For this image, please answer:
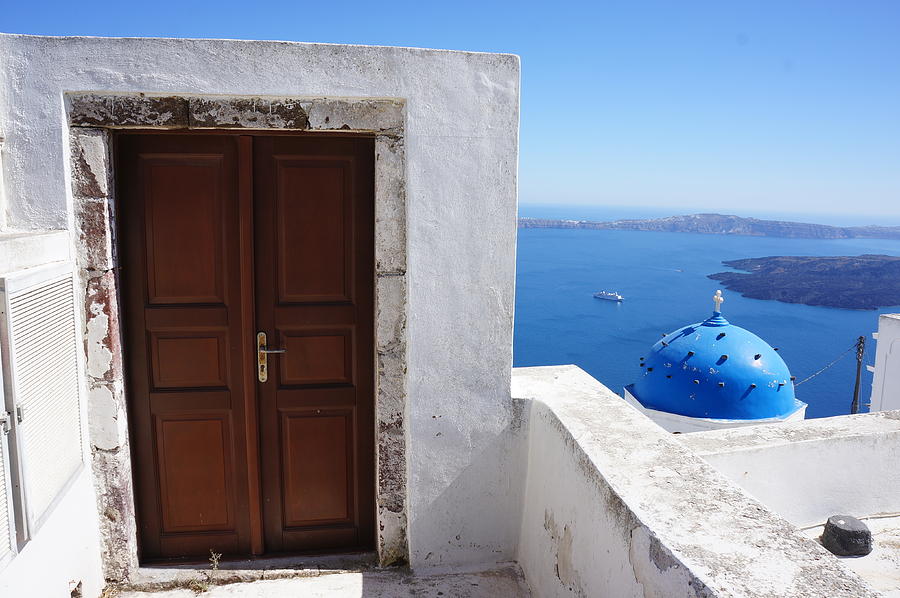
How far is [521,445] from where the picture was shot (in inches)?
120

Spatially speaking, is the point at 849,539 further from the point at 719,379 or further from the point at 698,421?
the point at 719,379

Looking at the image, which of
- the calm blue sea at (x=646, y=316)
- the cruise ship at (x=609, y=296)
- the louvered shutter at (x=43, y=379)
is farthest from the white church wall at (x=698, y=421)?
the cruise ship at (x=609, y=296)

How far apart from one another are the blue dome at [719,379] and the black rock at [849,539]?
18.3 ft

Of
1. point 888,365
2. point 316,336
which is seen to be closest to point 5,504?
point 316,336

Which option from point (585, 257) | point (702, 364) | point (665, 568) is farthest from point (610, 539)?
point (585, 257)

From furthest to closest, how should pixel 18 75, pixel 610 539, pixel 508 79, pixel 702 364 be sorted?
1. pixel 702 364
2. pixel 508 79
3. pixel 18 75
4. pixel 610 539

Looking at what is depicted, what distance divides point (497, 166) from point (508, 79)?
0.34 m

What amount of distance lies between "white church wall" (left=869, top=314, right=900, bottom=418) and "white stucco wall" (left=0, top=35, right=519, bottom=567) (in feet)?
32.5

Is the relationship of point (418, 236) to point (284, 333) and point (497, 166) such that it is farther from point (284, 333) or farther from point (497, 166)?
point (284, 333)

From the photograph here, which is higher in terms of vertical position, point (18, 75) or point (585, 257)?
point (18, 75)

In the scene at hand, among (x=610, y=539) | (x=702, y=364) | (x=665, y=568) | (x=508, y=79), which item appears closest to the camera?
(x=665, y=568)

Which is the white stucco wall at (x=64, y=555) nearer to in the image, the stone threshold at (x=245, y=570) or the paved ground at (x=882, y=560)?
the stone threshold at (x=245, y=570)

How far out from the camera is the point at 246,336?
2.90 m

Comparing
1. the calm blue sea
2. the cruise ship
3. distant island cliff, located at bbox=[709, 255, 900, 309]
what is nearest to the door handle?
the calm blue sea
